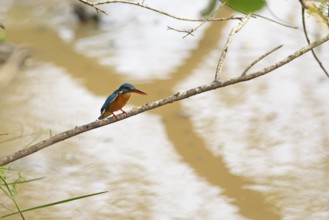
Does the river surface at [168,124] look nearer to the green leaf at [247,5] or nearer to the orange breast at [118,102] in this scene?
the green leaf at [247,5]

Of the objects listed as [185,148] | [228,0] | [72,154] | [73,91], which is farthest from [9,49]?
[228,0]

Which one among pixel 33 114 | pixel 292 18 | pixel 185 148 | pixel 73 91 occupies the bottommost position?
pixel 185 148

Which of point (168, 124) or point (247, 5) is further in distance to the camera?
point (168, 124)

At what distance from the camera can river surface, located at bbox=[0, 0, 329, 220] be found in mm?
3182

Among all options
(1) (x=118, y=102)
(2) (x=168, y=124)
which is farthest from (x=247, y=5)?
(2) (x=168, y=124)

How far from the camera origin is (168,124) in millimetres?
3998

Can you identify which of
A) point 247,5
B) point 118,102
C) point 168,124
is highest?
point 168,124

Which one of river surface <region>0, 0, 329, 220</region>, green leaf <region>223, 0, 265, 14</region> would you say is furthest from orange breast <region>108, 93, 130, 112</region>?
river surface <region>0, 0, 329, 220</region>

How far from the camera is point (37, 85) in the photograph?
459 cm

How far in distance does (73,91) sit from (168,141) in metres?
0.99

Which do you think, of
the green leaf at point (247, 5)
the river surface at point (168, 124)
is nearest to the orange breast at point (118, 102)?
the green leaf at point (247, 5)

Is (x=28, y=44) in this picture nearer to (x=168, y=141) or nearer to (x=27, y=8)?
(x=27, y=8)

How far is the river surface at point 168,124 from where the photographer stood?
3.18 m

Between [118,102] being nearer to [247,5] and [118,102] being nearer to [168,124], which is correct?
[247,5]
